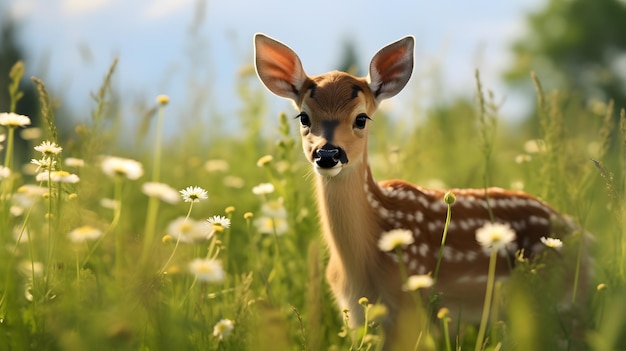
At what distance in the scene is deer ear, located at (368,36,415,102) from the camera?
4.02m

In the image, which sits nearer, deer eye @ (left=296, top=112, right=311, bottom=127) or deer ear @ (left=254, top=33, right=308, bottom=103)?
deer eye @ (left=296, top=112, right=311, bottom=127)

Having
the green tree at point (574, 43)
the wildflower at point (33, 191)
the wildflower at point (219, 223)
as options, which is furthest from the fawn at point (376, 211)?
the green tree at point (574, 43)

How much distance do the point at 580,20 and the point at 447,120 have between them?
2381 cm

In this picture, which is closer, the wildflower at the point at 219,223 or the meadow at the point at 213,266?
the meadow at the point at 213,266

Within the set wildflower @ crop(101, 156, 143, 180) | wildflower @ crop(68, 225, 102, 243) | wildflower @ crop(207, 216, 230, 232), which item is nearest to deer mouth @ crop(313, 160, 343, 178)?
wildflower @ crop(207, 216, 230, 232)

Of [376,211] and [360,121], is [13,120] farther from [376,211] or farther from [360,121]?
[376,211]

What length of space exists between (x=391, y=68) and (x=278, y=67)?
24.8 inches

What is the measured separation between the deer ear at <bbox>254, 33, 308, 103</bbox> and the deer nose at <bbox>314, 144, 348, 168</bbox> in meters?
0.71

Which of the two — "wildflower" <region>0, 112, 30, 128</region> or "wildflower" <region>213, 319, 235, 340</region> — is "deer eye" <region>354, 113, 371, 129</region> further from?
"wildflower" <region>0, 112, 30, 128</region>

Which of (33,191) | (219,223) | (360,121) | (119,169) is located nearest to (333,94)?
(360,121)

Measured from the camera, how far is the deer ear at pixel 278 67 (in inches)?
160

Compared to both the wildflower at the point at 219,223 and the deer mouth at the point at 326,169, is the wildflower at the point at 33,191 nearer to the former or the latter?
the wildflower at the point at 219,223

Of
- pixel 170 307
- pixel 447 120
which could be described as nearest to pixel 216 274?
pixel 170 307

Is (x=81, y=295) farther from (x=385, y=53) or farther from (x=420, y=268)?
(x=385, y=53)
